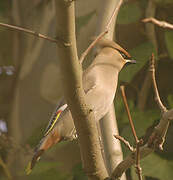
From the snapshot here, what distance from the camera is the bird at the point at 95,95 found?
1780 mm

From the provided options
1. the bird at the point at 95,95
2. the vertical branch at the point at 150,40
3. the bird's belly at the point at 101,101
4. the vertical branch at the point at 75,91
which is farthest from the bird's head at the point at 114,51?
the vertical branch at the point at 75,91

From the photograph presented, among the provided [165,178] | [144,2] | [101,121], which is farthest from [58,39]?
[144,2]

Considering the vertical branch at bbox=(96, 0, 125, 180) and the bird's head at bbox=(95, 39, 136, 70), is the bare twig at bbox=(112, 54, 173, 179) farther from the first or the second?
the bird's head at bbox=(95, 39, 136, 70)

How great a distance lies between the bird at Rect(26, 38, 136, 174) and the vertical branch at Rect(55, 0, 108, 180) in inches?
13.8

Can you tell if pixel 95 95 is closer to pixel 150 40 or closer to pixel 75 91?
pixel 75 91

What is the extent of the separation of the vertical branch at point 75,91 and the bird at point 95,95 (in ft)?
1.15

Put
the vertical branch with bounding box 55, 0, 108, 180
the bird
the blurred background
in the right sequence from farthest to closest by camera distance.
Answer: the blurred background → the bird → the vertical branch with bounding box 55, 0, 108, 180

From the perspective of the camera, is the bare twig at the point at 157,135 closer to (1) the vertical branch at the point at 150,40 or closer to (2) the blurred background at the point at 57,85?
(2) the blurred background at the point at 57,85

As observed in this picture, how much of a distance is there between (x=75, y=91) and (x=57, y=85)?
4.09 ft

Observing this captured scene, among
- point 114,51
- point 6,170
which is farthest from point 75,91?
point 6,170

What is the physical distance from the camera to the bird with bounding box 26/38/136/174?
1.78m

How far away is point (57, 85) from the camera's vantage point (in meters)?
2.44

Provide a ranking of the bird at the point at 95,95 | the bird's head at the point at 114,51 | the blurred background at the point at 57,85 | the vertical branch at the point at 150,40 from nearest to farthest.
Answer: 1. the bird at the point at 95,95
2. the bird's head at the point at 114,51
3. the blurred background at the point at 57,85
4. the vertical branch at the point at 150,40

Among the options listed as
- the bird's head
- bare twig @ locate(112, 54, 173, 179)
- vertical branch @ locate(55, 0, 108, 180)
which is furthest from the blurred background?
bare twig @ locate(112, 54, 173, 179)
